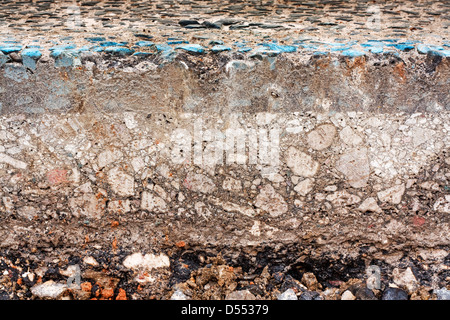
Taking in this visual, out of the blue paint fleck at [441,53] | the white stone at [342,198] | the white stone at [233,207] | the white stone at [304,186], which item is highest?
the blue paint fleck at [441,53]

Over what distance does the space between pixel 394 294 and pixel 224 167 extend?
901 mm

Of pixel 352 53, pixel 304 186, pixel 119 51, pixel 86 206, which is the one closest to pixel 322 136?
pixel 304 186

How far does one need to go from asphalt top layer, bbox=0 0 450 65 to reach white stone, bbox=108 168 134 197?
0.52 metres

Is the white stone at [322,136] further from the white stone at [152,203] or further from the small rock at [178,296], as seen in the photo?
the small rock at [178,296]

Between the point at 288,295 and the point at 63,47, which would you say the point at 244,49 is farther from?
the point at 288,295

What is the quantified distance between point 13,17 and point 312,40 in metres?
1.57

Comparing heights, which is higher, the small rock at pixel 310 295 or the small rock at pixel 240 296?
the small rock at pixel 240 296

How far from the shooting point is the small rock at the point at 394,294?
160cm

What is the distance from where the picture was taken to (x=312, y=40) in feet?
5.65

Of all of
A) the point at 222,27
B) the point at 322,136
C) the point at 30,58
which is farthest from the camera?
the point at 222,27

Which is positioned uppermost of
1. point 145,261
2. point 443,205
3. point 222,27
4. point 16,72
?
point 222,27

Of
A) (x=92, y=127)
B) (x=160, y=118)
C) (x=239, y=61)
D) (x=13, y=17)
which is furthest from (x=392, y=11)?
(x=13, y=17)

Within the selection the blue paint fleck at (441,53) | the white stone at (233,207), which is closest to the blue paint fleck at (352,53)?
the blue paint fleck at (441,53)

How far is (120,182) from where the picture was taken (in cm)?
167
